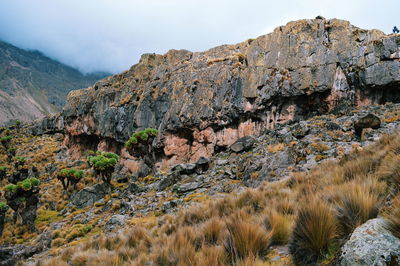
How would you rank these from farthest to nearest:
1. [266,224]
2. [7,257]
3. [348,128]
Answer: [348,128], [7,257], [266,224]

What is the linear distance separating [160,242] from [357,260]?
424 cm

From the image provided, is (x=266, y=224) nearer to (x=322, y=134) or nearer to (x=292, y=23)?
(x=322, y=134)

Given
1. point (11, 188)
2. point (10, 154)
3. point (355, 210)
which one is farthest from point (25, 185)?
point (10, 154)

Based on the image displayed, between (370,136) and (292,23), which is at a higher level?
(292,23)

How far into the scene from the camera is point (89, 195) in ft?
94.0

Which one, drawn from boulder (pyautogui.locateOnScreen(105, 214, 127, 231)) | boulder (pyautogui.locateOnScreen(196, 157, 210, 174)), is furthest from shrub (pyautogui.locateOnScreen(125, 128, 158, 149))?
boulder (pyautogui.locateOnScreen(105, 214, 127, 231))

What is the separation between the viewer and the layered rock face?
87.4 feet

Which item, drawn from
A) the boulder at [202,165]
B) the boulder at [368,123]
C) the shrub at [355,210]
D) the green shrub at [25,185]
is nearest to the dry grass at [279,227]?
the shrub at [355,210]

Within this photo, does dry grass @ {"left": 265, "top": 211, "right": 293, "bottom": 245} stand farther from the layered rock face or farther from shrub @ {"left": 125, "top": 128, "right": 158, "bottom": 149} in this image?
shrub @ {"left": 125, "top": 128, "right": 158, "bottom": 149}

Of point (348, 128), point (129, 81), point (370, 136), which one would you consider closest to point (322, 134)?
point (348, 128)

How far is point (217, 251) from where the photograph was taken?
3.17m

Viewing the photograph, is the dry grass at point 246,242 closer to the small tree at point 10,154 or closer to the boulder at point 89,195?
the boulder at point 89,195

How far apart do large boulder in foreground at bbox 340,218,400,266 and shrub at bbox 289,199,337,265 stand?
A: 1.77 ft

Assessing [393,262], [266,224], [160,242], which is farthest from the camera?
[160,242]
